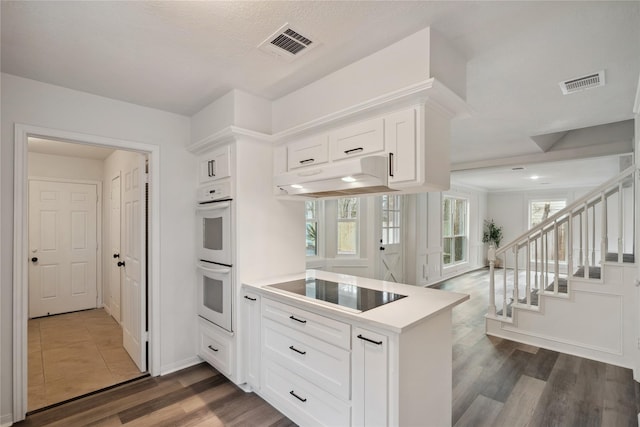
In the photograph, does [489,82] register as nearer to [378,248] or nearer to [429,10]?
[429,10]

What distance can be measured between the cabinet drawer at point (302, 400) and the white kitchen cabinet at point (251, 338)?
126 millimetres

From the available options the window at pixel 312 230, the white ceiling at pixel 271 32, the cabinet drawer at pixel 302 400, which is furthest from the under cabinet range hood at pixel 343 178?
the window at pixel 312 230

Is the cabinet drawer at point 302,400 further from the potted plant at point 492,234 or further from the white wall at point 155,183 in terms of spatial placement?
the potted plant at point 492,234

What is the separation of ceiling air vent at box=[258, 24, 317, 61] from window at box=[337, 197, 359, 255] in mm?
3167

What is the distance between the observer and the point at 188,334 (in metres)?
3.05

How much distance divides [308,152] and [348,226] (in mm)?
2776

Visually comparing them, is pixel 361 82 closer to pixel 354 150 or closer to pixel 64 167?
pixel 354 150

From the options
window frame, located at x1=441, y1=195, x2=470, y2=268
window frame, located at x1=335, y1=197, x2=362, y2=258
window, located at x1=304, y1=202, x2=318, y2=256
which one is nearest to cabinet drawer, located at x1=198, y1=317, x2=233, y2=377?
window, located at x1=304, y1=202, x2=318, y2=256

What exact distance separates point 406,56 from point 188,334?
310 centimetres

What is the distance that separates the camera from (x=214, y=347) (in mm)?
2809

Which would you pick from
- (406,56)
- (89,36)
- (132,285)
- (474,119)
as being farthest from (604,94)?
(132,285)

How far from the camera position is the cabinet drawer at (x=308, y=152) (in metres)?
2.30

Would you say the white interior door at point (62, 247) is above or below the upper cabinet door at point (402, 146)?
below

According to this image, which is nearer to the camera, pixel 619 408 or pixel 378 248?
pixel 619 408
